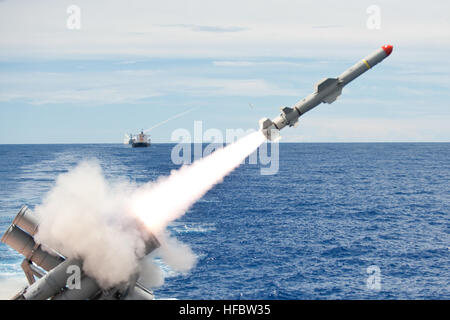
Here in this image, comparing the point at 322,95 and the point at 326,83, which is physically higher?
the point at 326,83

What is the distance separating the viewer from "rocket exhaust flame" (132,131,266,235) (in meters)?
30.2

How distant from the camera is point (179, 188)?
119 ft

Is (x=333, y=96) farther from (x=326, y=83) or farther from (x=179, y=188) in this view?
(x=179, y=188)

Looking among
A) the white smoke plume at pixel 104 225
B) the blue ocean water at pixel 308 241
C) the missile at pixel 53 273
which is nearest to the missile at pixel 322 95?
the white smoke plume at pixel 104 225

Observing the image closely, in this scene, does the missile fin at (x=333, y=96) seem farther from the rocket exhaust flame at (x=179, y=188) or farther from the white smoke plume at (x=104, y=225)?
the white smoke plume at (x=104, y=225)

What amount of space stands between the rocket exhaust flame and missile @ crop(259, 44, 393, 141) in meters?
2.40

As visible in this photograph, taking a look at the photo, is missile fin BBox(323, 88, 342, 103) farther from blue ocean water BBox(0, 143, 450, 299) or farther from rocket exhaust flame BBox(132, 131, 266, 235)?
blue ocean water BBox(0, 143, 450, 299)

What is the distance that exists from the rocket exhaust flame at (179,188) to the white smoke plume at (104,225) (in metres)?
0.08

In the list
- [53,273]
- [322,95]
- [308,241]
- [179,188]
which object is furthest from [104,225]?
[308,241]

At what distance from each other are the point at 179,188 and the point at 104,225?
35.8 ft

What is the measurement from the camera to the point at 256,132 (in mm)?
36844

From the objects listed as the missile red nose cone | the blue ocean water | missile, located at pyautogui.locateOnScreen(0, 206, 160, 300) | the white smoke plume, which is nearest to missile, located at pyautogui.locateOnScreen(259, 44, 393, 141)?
the missile red nose cone

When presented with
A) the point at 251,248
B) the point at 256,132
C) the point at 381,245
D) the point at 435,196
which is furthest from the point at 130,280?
the point at 435,196
